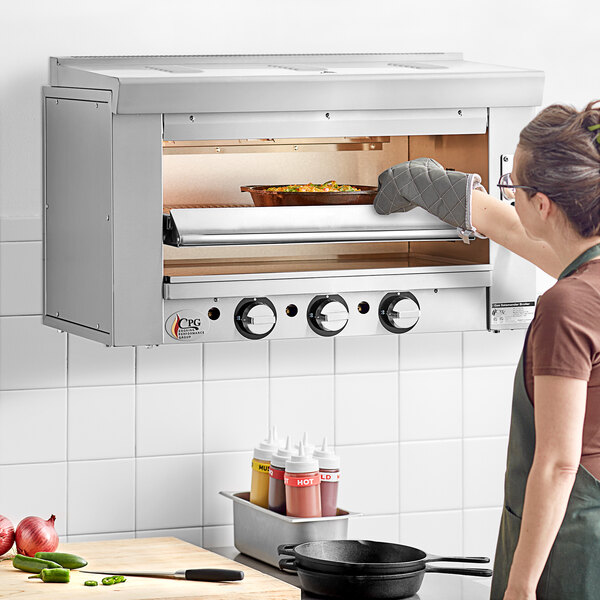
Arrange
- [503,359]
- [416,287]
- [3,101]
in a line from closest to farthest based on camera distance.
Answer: [416,287]
[3,101]
[503,359]

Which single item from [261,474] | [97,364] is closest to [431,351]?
[261,474]

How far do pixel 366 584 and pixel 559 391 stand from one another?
548 mm

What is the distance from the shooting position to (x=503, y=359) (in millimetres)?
2609

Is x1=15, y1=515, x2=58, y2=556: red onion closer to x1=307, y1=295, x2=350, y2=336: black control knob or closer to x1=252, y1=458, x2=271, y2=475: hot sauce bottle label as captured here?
x1=252, y1=458, x2=271, y2=475: hot sauce bottle label

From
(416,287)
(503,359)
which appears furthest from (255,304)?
(503,359)

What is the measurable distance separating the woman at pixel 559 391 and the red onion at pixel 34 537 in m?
0.82

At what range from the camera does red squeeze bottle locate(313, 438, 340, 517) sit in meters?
2.22

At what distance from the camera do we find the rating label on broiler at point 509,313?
212 centimetres

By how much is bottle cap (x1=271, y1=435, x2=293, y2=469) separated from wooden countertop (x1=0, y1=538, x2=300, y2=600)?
7.9 inches

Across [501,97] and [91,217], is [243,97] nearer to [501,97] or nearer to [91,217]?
[91,217]

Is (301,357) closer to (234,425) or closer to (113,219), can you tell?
(234,425)

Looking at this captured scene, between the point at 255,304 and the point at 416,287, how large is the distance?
287 millimetres

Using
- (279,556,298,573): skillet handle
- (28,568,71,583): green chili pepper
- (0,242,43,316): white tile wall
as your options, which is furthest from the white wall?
(279,556,298,573): skillet handle

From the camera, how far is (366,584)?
193 centimetres
